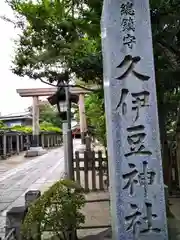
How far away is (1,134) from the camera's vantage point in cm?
2581

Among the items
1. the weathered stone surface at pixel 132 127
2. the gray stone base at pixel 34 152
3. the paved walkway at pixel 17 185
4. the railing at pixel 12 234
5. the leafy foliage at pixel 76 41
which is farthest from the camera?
the gray stone base at pixel 34 152

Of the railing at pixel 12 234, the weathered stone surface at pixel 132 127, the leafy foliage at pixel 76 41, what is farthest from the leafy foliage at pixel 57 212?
the leafy foliage at pixel 76 41

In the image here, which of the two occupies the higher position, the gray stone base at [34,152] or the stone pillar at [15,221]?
the gray stone base at [34,152]

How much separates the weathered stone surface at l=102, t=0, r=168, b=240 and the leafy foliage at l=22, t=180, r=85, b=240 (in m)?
1.18

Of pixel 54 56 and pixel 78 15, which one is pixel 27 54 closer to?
pixel 54 56


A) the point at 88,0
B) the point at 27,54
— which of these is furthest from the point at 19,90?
the point at 88,0

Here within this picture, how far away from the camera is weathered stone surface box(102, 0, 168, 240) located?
378cm

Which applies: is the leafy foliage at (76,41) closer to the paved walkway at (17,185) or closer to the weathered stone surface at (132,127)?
the weathered stone surface at (132,127)

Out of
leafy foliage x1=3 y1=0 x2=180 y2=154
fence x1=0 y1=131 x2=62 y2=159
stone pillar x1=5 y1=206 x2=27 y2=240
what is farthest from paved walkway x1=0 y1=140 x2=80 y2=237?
fence x1=0 y1=131 x2=62 y2=159

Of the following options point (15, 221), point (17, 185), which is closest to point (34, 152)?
point (17, 185)

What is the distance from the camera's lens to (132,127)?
3832 mm

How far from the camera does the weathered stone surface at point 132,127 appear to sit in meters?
3.78

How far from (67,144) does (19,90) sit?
61.7ft

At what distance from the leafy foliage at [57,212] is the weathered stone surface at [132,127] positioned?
118cm
